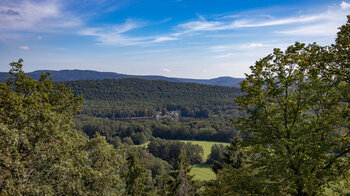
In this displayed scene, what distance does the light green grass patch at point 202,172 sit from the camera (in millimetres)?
55562

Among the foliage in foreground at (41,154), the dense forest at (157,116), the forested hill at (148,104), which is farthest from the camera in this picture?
the forested hill at (148,104)

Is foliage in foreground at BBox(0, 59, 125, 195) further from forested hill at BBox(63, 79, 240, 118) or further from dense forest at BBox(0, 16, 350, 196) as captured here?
forested hill at BBox(63, 79, 240, 118)

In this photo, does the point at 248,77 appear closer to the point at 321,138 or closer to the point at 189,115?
the point at 321,138

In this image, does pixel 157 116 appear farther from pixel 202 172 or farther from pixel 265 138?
pixel 265 138

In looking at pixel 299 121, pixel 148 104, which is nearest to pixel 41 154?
pixel 299 121

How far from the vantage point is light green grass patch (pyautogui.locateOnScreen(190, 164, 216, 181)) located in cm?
5556

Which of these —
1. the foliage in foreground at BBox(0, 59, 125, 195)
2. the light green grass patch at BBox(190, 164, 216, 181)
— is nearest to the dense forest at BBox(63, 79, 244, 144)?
the light green grass patch at BBox(190, 164, 216, 181)

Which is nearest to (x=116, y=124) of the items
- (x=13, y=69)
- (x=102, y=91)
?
(x=102, y=91)

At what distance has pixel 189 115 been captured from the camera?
16050 cm

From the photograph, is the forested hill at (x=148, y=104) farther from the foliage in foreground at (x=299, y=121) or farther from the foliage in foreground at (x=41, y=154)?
the foliage in foreground at (x=299, y=121)

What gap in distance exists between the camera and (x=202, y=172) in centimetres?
6069

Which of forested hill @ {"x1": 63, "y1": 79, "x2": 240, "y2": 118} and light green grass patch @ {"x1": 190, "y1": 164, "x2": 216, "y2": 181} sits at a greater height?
forested hill @ {"x1": 63, "y1": 79, "x2": 240, "y2": 118}

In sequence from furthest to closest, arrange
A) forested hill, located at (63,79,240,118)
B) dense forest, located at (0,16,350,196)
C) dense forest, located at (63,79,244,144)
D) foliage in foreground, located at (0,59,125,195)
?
forested hill, located at (63,79,240,118)
dense forest, located at (63,79,244,144)
dense forest, located at (0,16,350,196)
foliage in foreground, located at (0,59,125,195)

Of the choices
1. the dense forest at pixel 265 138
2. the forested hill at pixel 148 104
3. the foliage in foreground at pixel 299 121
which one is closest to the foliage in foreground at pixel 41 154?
the dense forest at pixel 265 138
